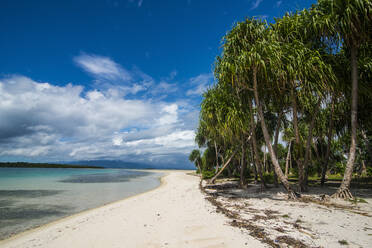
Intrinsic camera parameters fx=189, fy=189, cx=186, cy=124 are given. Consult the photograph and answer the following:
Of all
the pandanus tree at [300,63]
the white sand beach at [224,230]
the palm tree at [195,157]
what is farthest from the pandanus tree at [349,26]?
the palm tree at [195,157]

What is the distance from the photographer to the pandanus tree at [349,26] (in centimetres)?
775

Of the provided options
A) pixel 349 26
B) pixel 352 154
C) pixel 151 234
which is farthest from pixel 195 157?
pixel 151 234

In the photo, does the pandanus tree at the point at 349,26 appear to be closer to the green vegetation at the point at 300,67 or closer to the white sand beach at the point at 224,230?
the green vegetation at the point at 300,67

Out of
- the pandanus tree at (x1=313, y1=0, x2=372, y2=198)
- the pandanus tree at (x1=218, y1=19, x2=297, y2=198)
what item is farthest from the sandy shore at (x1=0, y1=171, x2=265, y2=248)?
the pandanus tree at (x1=313, y1=0, x2=372, y2=198)

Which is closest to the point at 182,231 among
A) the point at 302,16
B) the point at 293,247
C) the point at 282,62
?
the point at 293,247

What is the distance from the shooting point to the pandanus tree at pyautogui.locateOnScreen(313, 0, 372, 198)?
7750mm

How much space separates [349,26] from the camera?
7.84 meters

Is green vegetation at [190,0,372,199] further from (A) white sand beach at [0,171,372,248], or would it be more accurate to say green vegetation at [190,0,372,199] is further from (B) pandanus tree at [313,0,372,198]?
(A) white sand beach at [0,171,372,248]

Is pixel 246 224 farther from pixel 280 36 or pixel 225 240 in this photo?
pixel 280 36

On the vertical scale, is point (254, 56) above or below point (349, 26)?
below

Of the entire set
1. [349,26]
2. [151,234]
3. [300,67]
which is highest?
[349,26]

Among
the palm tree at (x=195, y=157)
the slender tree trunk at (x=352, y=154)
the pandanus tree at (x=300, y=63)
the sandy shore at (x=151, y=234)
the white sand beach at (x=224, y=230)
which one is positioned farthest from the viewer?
the palm tree at (x=195, y=157)

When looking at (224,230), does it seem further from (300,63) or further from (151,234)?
(300,63)

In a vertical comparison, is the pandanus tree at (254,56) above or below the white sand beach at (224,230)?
above
